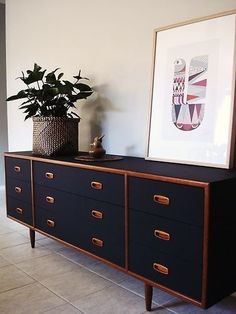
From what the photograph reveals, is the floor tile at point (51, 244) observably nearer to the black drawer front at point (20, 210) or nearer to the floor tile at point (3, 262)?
the black drawer front at point (20, 210)

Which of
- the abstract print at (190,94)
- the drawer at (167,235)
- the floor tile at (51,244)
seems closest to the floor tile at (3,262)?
the floor tile at (51,244)

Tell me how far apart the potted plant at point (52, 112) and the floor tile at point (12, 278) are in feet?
2.67

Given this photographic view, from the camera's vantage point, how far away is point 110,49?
8.21ft

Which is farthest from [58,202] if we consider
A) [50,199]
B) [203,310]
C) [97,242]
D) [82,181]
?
[203,310]

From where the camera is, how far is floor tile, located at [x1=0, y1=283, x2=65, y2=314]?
1806mm

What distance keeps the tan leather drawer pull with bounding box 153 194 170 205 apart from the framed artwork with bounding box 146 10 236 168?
391 millimetres

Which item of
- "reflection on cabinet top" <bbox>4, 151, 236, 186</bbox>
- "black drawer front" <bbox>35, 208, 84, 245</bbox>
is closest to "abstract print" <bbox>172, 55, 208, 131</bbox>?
"reflection on cabinet top" <bbox>4, 151, 236, 186</bbox>

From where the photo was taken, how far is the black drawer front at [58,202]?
209 centimetres

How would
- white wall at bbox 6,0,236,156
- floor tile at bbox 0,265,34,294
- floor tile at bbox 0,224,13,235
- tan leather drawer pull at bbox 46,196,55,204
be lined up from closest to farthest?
floor tile at bbox 0,265,34,294, white wall at bbox 6,0,236,156, tan leather drawer pull at bbox 46,196,55,204, floor tile at bbox 0,224,13,235

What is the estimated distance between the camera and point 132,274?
1.77 m

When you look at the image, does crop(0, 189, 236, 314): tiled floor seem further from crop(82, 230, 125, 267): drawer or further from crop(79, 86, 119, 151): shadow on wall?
crop(79, 86, 119, 151): shadow on wall

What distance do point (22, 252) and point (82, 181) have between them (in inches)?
37.8

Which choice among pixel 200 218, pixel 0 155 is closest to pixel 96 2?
pixel 200 218

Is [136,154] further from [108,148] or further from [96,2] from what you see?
[96,2]
